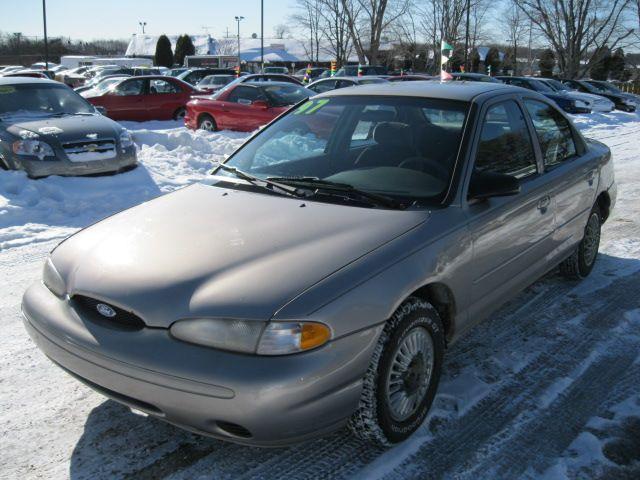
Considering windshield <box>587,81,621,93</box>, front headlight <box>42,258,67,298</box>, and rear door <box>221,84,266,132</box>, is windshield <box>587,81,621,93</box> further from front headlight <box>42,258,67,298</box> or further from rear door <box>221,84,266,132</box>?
front headlight <box>42,258,67,298</box>

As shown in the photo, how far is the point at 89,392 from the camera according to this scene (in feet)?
10.9

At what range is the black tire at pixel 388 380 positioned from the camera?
2.68 metres

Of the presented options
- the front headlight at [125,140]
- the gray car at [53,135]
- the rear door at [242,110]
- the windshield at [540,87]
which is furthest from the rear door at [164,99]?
the windshield at [540,87]

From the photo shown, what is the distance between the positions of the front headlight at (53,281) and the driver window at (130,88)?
48.6ft

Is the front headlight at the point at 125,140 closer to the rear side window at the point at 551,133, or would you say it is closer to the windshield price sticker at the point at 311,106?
the windshield price sticker at the point at 311,106

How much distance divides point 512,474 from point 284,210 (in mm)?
1633

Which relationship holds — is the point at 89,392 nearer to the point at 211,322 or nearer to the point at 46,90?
the point at 211,322

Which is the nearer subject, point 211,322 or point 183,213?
point 211,322

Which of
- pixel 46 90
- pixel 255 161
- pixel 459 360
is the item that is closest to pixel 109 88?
pixel 46 90

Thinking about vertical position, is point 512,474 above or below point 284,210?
below

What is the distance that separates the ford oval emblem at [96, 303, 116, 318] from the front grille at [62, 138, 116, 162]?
20.2 feet

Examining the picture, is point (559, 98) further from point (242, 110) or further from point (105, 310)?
point (105, 310)

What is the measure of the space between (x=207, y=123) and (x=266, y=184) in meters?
11.8

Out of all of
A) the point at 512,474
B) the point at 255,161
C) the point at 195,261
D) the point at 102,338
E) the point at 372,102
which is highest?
the point at 372,102
